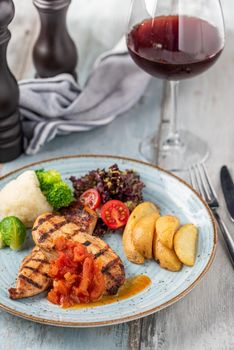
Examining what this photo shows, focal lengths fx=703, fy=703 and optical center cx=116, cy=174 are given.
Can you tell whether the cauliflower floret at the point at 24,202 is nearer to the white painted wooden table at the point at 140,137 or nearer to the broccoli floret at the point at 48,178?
the broccoli floret at the point at 48,178

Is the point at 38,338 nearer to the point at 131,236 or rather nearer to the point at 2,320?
the point at 2,320

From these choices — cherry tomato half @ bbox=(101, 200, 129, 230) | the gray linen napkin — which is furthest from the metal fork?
the gray linen napkin

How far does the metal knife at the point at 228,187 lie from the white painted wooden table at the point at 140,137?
0.14ft

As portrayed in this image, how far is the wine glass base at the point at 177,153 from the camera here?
Answer: 3410 mm

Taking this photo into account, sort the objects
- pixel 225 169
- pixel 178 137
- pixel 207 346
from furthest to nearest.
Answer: pixel 178 137 → pixel 225 169 → pixel 207 346

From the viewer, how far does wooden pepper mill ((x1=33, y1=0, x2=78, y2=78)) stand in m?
3.64

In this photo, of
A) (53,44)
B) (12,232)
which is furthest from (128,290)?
(53,44)

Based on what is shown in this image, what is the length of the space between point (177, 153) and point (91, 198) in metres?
0.70

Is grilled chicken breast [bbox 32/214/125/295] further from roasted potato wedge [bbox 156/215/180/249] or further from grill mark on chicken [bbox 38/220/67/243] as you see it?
roasted potato wedge [bbox 156/215/180/249]

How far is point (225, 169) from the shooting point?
3.27 metres

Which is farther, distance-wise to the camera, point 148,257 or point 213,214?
point 213,214

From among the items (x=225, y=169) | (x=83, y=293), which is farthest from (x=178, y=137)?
(x=83, y=293)

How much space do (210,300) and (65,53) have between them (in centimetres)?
173

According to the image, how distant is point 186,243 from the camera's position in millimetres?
2668
